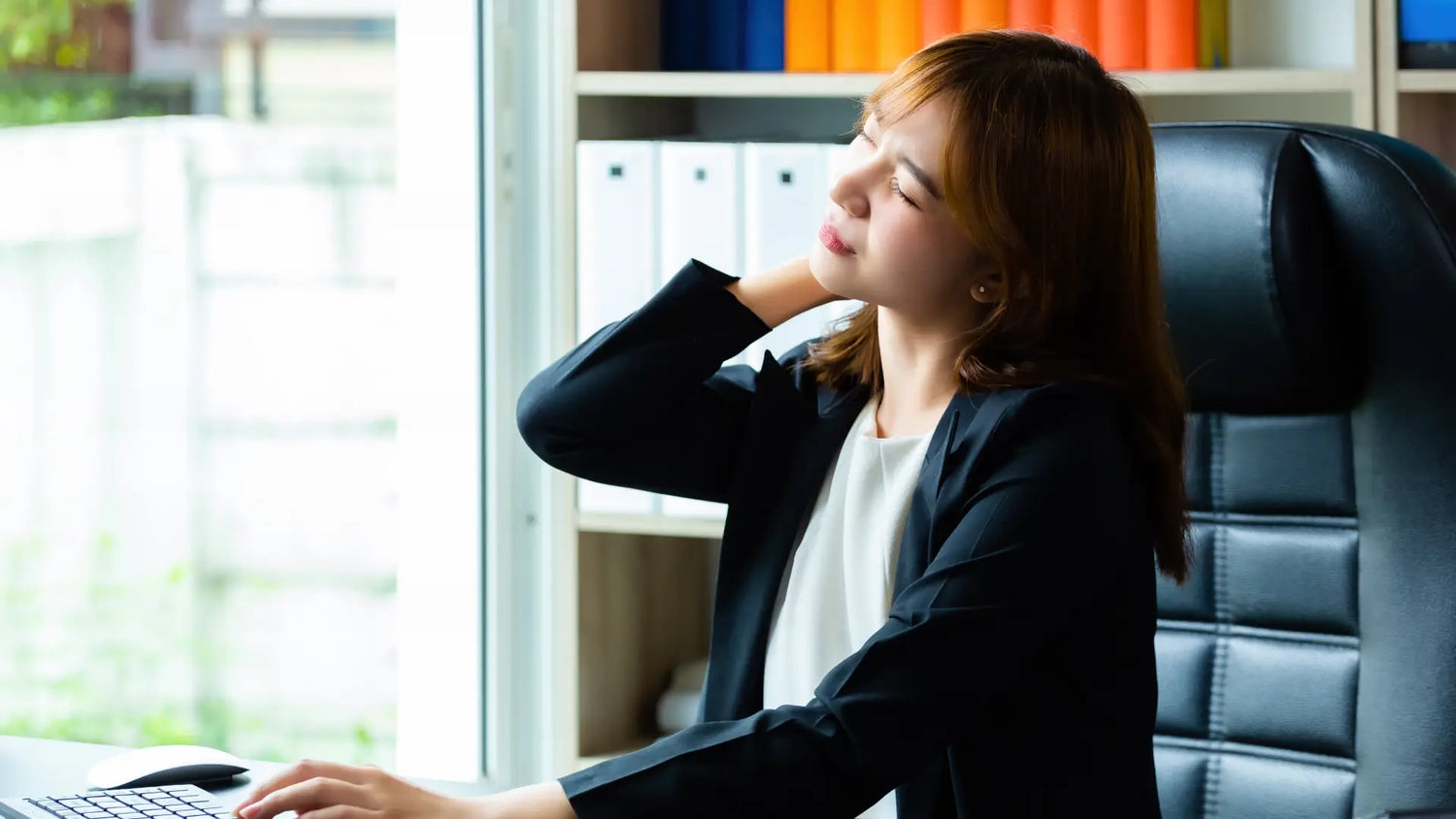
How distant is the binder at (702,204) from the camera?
182cm

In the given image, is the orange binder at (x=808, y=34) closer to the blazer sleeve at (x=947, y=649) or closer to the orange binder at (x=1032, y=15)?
the orange binder at (x=1032, y=15)

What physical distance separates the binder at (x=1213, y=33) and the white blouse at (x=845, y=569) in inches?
33.1

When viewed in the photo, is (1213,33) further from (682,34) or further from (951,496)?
(951,496)

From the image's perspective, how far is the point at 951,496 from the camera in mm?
1034

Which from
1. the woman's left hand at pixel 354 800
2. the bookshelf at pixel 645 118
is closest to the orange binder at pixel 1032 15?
the bookshelf at pixel 645 118

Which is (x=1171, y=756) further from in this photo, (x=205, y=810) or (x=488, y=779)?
(x=488, y=779)

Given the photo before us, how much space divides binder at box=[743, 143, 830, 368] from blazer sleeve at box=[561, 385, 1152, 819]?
2.57 feet

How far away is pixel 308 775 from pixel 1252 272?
2.53ft

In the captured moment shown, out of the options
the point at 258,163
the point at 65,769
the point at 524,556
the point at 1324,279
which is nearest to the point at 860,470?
the point at 1324,279

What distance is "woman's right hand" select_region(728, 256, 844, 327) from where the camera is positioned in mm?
1265

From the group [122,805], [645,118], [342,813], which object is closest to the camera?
[342,813]

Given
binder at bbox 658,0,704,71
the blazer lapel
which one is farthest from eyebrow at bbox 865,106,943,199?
binder at bbox 658,0,704,71

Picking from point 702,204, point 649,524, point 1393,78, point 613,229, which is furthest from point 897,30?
point 649,524

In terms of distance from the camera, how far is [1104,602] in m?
1.00
